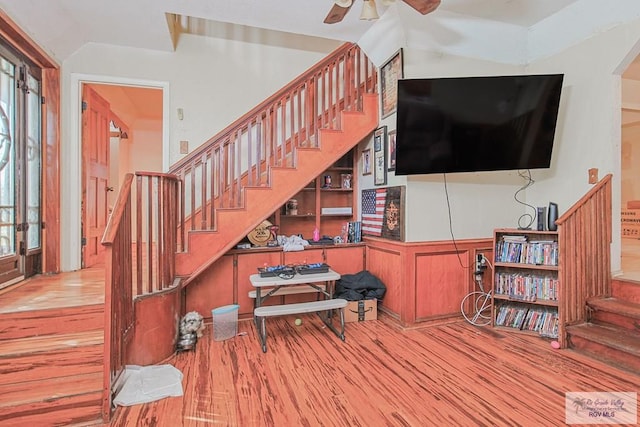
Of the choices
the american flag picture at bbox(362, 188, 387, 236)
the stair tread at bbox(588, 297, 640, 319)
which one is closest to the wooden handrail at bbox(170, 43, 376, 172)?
the american flag picture at bbox(362, 188, 387, 236)

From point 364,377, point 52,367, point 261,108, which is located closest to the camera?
point 52,367

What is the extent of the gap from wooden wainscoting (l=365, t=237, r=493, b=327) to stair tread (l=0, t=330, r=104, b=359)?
2.76 meters

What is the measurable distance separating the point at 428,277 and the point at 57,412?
128 inches

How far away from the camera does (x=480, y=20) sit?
3621 mm

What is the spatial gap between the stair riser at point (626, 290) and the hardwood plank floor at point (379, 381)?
806mm

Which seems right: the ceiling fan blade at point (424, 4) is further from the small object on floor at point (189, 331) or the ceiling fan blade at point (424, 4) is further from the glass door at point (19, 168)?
the glass door at point (19, 168)

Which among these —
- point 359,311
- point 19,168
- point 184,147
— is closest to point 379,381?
point 359,311

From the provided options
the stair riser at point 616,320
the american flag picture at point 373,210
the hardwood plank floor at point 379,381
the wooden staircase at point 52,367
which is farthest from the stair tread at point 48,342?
the stair riser at point 616,320

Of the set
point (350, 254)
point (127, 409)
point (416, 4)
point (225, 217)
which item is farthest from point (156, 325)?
point (416, 4)

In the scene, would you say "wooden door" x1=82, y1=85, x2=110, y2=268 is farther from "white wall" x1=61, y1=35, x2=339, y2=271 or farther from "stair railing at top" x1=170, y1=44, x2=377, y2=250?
"stair railing at top" x1=170, y1=44, x2=377, y2=250

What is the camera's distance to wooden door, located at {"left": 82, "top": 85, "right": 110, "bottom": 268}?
3.86m

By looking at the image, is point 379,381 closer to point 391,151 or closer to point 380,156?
point 391,151

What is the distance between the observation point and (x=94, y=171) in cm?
412

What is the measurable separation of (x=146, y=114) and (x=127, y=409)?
5.16 m
